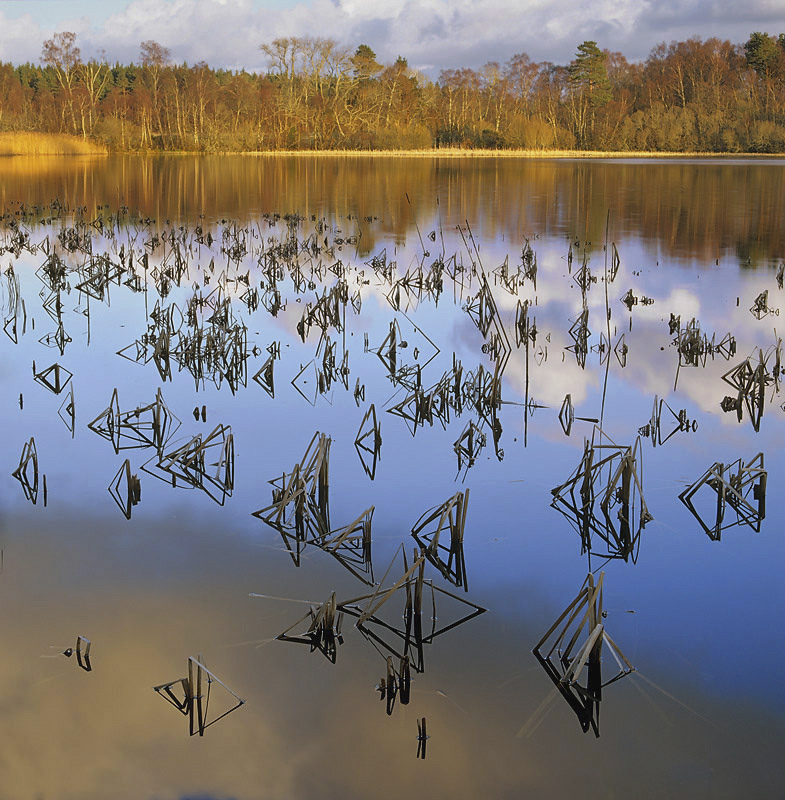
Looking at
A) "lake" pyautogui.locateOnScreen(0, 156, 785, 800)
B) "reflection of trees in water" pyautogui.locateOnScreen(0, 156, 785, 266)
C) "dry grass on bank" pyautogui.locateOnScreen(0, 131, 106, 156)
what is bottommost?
"lake" pyautogui.locateOnScreen(0, 156, 785, 800)

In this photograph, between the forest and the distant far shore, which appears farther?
the forest

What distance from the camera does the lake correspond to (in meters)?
2.29

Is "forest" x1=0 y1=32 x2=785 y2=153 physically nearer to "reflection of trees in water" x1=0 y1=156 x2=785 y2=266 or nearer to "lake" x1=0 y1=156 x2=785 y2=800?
"reflection of trees in water" x1=0 y1=156 x2=785 y2=266

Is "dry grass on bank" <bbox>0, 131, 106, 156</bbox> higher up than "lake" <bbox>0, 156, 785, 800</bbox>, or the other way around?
"dry grass on bank" <bbox>0, 131, 106, 156</bbox>

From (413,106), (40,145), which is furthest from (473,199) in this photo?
(413,106)

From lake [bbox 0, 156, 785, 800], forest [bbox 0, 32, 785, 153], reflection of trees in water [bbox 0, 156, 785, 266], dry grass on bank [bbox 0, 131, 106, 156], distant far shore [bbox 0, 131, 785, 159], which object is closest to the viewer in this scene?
lake [bbox 0, 156, 785, 800]

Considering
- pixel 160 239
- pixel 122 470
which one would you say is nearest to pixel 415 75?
pixel 160 239

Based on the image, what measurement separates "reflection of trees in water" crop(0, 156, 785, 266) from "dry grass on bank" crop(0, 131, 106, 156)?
298 inches

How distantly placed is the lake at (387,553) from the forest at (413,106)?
157ft

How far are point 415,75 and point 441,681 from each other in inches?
2674

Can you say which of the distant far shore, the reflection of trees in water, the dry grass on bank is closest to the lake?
the reflection of trees in water

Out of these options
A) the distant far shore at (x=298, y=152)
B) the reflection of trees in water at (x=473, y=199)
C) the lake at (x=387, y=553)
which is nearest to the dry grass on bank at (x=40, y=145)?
the distant far shore at (x=298, y=152)

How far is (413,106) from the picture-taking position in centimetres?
6425

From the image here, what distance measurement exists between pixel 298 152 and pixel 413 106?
47.3ft
